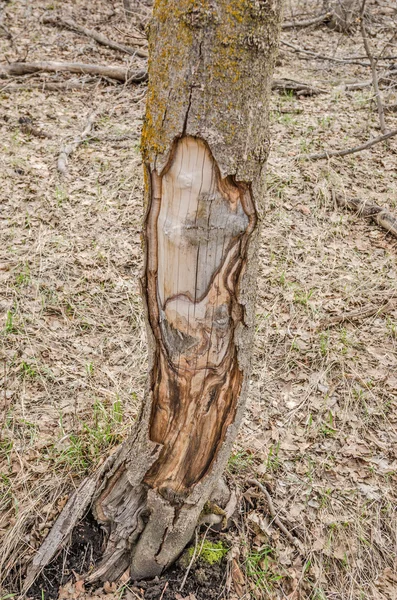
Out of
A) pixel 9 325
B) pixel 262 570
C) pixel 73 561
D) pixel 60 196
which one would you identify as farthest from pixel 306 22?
pixel 73 561

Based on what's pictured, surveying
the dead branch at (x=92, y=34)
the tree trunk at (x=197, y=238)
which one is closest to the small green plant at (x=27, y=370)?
the tree trunk at (x=197, y=238)

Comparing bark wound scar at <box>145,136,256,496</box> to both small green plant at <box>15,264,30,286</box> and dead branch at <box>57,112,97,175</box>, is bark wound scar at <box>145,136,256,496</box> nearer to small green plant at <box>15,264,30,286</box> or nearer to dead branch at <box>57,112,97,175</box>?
small green plant at <box>15,264,30,286</box>

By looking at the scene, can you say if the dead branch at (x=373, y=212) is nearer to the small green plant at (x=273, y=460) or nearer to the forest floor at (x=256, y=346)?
the forest floor at (x=256, y=346)

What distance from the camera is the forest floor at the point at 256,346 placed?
7.63 feet

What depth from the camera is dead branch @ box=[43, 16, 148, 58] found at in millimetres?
7195

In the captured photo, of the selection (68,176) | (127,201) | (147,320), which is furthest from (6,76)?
(147,320)

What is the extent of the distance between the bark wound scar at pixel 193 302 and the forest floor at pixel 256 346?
0.75m

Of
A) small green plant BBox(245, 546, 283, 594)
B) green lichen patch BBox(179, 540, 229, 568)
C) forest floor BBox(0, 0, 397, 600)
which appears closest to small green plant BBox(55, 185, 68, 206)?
forest floor BBox(0, 0, 397, 600)

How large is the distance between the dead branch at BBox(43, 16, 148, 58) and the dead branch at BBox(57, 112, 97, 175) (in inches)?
82.0

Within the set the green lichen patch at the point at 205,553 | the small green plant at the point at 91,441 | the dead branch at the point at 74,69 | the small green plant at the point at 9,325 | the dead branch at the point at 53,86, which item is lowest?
the green lichen patch at the point at 205,553

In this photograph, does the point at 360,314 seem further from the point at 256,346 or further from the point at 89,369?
the point at 89,369

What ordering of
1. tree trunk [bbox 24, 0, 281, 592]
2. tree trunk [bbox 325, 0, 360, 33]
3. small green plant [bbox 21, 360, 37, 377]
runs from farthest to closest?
tree trunk [bbox 325, 0, 360, 33] < small green plant [bbox 21, 360, 37, 377] < tree trunk [bbox 24, 0, 281, 592]

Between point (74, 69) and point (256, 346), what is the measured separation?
5.33 metres

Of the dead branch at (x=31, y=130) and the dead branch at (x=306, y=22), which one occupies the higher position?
the dead branch at (x=306, y=22)
